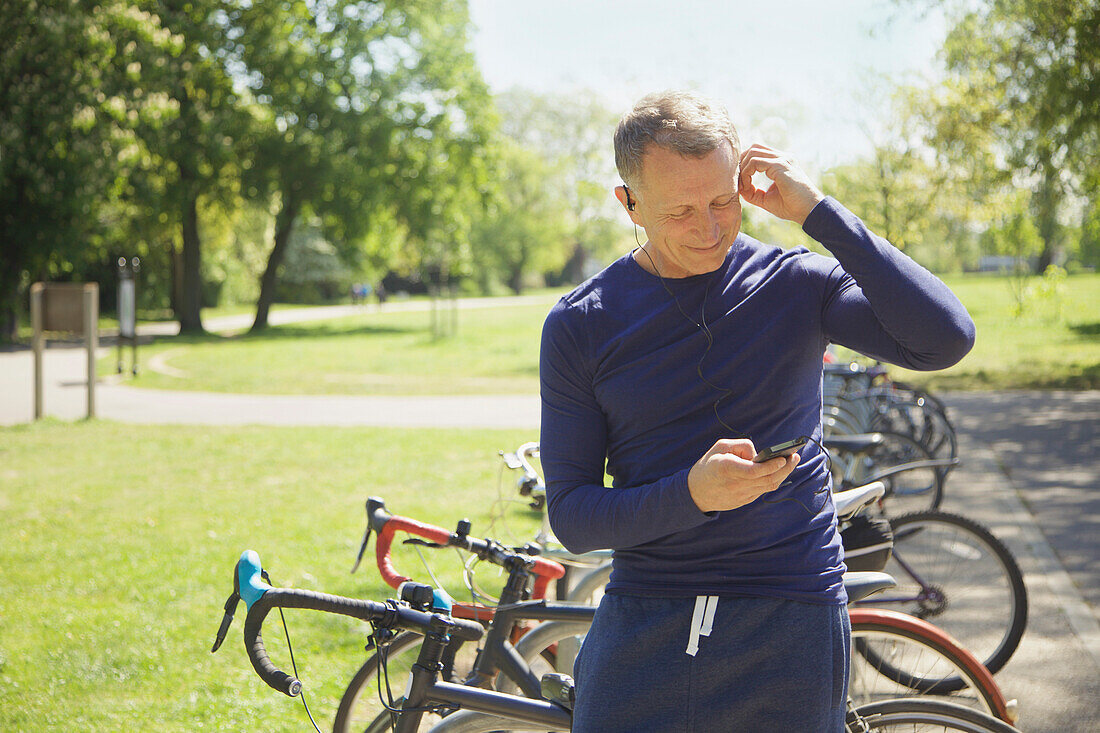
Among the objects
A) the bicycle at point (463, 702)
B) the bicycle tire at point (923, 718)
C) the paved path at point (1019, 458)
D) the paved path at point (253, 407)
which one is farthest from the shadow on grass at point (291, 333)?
the bicycle tire at point (923, 718)

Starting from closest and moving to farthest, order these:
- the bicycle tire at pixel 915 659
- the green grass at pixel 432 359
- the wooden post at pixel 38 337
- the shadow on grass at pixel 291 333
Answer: the bicycle tire at pixel 915 659 < the wooden post at pixel 38 337 < the green grass at pixel 432 359 < the shadow on grass at pixel 291 333

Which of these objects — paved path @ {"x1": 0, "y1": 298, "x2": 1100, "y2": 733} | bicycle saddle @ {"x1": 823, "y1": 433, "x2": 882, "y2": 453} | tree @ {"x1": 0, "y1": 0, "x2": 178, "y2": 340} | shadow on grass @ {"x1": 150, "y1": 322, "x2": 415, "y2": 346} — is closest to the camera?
paved path @ {"x1": 0, "y1": 298, "x2": 1100, "y2": 733}

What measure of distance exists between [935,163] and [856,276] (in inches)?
875

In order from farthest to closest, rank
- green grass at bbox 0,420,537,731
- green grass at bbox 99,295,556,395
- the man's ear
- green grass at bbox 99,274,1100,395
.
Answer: green grass at bbox 99,295,556,395 → green grass at bbox 99,274,1100,395 → green grass at bbox 0,420,537,731 → the man's ear

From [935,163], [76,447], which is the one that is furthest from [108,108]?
Result: [935,163]

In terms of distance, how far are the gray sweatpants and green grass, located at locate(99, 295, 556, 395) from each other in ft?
52.1

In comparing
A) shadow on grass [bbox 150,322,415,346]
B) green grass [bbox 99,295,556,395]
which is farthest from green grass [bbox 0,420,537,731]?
shadow on grass [bbox 150,322,415,346]

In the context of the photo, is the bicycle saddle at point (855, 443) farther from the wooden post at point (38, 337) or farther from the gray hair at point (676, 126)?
the wooden post at point (38, 337)

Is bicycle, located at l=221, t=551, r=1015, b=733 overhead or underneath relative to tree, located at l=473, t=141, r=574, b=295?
underneath

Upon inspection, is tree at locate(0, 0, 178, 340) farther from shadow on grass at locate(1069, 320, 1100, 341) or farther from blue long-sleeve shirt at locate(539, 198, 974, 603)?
shadow on grass at locate(1069, 320, 1100, 341)

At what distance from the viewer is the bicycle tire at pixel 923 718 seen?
2.10m

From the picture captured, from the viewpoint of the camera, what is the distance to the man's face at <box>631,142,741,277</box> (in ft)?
5.83

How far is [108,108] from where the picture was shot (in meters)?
23.6

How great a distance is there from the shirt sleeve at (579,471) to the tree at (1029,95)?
13.1 meters
